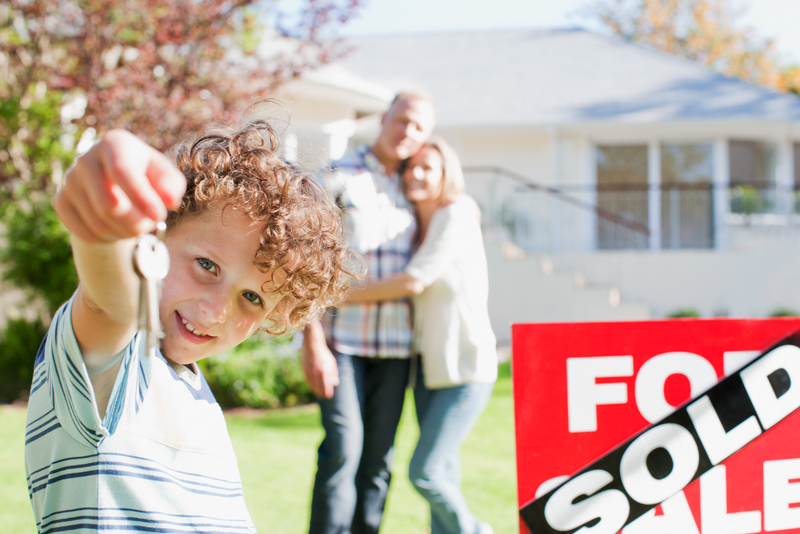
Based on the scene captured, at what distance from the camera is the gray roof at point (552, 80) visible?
1517 centimetres

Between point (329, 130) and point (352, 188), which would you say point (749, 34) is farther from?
point (352, 188)

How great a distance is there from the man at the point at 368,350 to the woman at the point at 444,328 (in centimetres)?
8

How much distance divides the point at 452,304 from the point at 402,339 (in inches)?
9.9

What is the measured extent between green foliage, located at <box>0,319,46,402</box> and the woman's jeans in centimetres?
612

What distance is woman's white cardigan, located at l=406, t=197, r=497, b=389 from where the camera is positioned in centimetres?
283

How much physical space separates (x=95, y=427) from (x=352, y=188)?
1945 mm

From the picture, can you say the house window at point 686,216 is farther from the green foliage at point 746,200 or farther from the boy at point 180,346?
the boy at point 180,346

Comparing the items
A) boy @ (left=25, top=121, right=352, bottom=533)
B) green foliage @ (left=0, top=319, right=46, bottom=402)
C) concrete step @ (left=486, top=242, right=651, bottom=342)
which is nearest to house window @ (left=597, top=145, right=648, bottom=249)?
concrete step @ (left=486, top=242, right=651, bottom=342)

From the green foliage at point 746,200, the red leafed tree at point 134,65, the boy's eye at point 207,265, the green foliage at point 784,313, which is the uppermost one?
the red leafed tree at point 134,65

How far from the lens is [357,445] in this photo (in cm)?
276

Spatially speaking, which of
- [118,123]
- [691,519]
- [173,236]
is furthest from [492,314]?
[173,236]

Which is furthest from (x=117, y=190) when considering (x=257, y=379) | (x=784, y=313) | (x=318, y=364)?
(x=784, y=313)

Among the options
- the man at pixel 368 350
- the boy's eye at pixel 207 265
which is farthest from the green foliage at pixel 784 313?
the boy's eye at pixel 207 265

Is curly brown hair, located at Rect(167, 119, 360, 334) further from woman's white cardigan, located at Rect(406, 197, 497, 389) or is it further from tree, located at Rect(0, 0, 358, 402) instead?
tree, located at Rect(0, 0, 358, 402)
